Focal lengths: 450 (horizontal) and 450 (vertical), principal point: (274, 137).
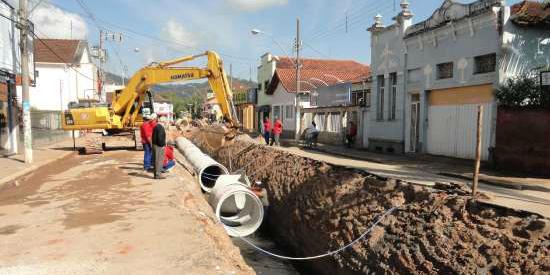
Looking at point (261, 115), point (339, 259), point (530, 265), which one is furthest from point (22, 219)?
point (261, 115)

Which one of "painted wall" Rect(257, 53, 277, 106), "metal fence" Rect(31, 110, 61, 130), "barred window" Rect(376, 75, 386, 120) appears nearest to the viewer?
"barred window" Rect(376, 75, 386, 120)

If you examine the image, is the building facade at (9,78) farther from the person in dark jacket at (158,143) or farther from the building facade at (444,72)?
the building facade at (444,72)

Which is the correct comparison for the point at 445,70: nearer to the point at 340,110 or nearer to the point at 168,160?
the point at 340,110

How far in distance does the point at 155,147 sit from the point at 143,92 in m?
8.66

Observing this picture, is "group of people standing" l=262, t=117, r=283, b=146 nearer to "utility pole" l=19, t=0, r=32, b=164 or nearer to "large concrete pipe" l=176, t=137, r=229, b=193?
"large concrete pipe" l=176, t=137, r=229, b=193

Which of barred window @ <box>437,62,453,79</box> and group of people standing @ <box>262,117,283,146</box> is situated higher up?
barred window @ <box>437,62,453,79</box>

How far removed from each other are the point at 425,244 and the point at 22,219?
22.1ft

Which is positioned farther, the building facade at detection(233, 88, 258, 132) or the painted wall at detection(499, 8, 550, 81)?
the building facade at detection(233, 88, 258, 132)

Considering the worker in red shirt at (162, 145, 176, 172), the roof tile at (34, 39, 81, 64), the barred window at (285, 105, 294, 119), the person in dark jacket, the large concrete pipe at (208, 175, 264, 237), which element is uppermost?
the roof tile at (34, 39, 81, 64)

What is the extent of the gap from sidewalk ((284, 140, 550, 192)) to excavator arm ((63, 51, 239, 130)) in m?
6.40

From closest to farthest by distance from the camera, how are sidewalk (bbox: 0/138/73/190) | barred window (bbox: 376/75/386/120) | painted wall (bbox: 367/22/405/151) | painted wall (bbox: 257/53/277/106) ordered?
1. sidewalk (bbox: 0/138/73/190)
2. painted wall (bbox: 367/22/405/151)
3. barred window (bbox: 376/75/386/120)
4. painted wall (bbox: 257/53/277/106)

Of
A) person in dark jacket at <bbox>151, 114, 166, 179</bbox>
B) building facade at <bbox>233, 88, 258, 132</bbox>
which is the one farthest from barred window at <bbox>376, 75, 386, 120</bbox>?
building facade at <bbox>233, 88, 258, 132</bbox>

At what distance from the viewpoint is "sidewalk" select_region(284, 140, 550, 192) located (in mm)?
11133

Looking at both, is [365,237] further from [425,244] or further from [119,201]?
[119,201]
